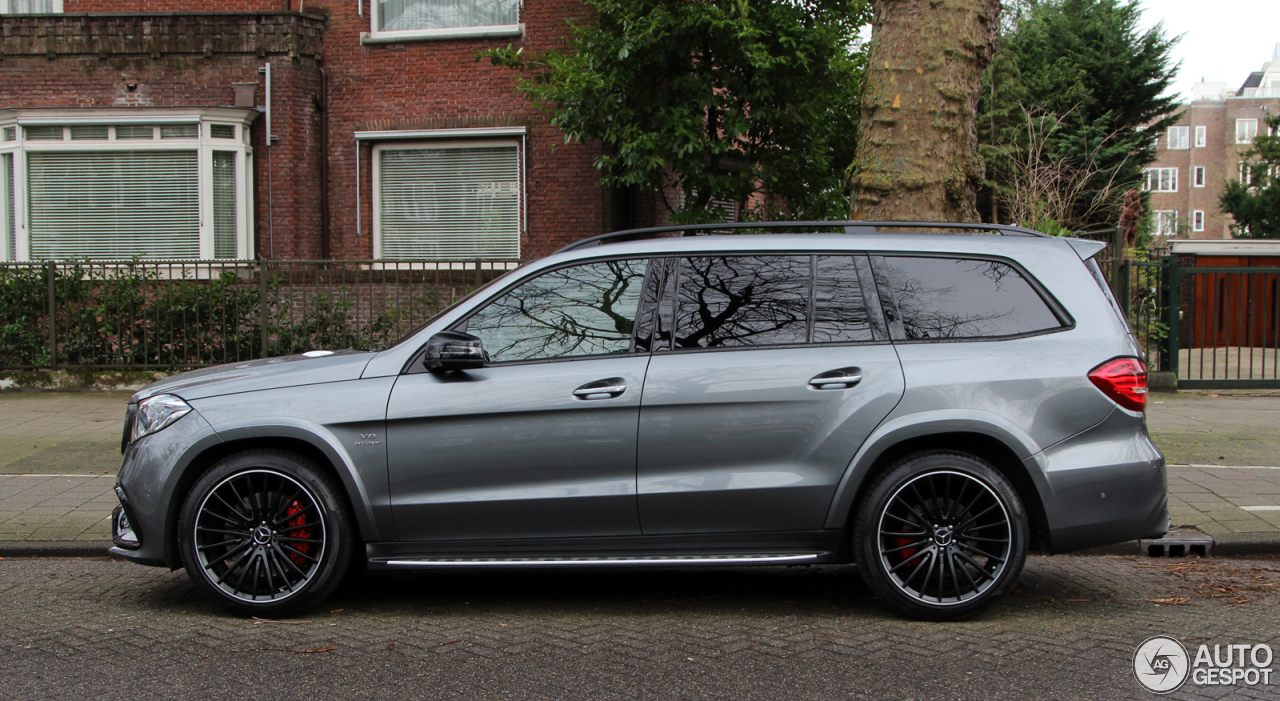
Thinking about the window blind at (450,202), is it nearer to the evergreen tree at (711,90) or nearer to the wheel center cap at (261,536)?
the evergreen tree at (711,90)

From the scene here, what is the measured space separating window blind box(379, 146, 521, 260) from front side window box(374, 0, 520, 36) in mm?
1767

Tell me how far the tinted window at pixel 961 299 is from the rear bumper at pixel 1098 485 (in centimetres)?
53

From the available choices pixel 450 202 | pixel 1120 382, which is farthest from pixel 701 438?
pixel 450 202

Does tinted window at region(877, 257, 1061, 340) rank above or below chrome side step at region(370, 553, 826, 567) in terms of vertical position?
above

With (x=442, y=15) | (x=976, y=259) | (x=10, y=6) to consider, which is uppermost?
(x=10, y=6)

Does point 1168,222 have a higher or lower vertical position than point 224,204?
higher

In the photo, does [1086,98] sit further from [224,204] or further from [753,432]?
[753,432]

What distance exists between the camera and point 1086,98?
2758cm

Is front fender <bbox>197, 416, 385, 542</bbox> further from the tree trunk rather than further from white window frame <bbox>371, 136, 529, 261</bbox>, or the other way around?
white window frame <bbox>371, 136, 529, 261</bbox>

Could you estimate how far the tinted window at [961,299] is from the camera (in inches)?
180

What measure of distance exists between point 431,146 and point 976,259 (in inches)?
480

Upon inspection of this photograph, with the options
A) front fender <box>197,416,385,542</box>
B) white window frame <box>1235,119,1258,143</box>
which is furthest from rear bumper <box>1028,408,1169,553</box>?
white window frame <box>1235,119,1258,143</box>

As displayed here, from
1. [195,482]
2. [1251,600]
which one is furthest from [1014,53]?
[195,482]

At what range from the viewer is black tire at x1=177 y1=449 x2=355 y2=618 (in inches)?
178
